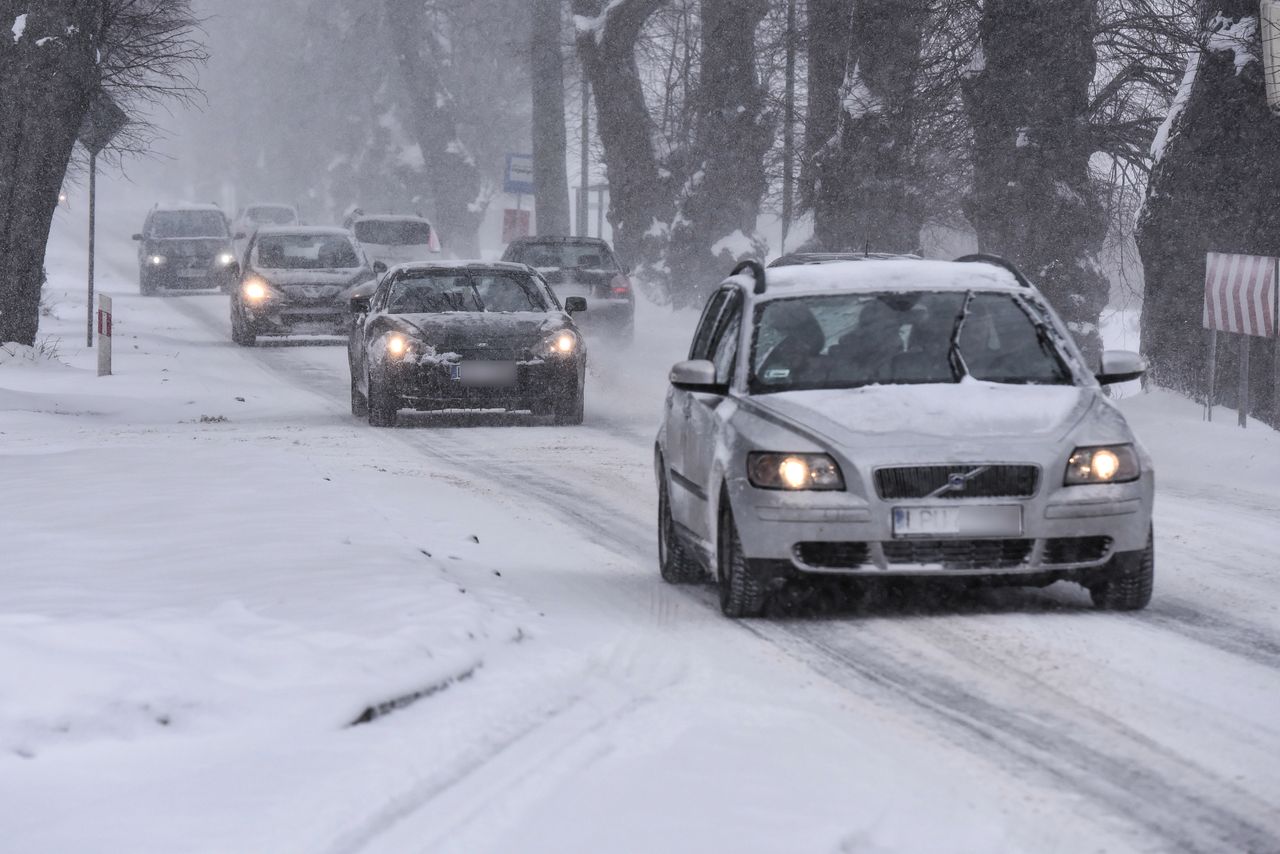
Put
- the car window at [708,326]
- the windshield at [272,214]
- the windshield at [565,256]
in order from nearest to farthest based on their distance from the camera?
the car window at [708,326]
the windshield at [565,256]
the windshield at [272,214]

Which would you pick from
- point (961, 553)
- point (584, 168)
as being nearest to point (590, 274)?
point (961, 553)

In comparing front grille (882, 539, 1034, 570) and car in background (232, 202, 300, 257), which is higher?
car in background (232, 202, 300, 257)

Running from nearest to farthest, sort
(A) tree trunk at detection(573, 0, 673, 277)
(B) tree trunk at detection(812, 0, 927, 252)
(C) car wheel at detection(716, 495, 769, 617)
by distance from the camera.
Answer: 1. (C) car wheel at detection(716, 495, 769, 617)
2. (B) tree trunk at detection(812, 0, 927, 252)
3. (A) tree trunk at detection(573, 0, 673, 277)

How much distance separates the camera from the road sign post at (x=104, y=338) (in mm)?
24062

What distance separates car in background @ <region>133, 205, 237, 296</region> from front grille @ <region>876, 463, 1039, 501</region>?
39777 millimetres

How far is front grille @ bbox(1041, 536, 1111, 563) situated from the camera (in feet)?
27.6

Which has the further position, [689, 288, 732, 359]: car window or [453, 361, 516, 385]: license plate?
[453, 361, 516, 385]: license plate

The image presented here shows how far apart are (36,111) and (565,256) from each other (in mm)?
8264

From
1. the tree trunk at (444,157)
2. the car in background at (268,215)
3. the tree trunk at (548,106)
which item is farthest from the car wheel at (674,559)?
the car in background at (268,215)

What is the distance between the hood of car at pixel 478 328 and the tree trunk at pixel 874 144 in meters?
9.46

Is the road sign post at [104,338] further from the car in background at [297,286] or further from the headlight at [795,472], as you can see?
the headlight at [795,472]

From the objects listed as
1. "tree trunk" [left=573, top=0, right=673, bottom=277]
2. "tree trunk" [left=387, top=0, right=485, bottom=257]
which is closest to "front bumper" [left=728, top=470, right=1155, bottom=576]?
"tree trunk" [left=573, top=0, right=673, bottom=277]

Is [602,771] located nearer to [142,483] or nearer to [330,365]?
[142,483]

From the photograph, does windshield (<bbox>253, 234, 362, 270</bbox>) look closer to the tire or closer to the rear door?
the tire
